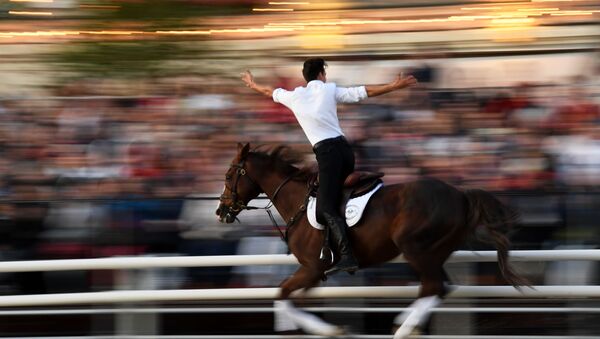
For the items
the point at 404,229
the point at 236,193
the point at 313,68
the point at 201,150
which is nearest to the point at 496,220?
the point at 404,229

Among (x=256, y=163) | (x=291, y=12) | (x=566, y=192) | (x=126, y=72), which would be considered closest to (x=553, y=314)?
(x=566, y=192)

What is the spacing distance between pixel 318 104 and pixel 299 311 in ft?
4.95

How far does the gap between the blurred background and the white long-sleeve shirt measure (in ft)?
4.03

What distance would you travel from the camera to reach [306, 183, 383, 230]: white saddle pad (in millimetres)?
7449

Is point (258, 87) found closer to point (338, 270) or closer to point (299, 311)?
point (338, 270)

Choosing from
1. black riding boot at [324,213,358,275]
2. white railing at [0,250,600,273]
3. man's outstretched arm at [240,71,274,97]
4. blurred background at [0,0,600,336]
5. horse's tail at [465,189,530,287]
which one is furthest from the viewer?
blurred background at [0,0,600,336]

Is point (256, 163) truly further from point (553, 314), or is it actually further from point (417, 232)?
point (553, 314)

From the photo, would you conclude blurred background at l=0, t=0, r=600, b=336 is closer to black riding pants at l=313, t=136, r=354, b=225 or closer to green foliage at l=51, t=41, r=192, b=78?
green foliage at l=51, t=41, r=192, b=78

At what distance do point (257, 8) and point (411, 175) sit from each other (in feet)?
7.59

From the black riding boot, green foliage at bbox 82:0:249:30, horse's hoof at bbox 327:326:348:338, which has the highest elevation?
green foliage at bbox 82:0:249:30

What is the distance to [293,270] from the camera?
27.3ft

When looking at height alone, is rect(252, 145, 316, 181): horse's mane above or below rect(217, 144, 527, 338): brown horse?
above

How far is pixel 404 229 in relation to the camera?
7324 mm

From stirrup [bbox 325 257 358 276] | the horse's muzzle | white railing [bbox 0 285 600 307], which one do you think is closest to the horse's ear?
the horse's muzzle
